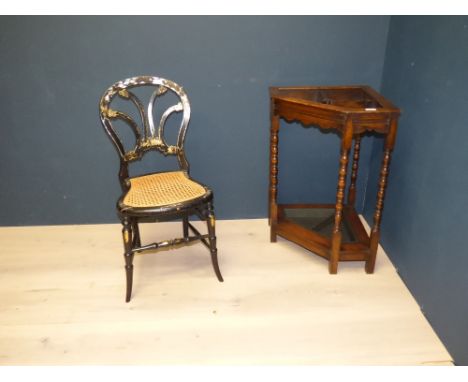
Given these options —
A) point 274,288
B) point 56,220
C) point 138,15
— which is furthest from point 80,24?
point 274,288

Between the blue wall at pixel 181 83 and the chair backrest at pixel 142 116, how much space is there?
20cm

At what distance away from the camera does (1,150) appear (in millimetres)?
2318

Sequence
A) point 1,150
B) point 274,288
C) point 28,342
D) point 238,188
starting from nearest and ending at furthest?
point 28,342 → point 274,288 → point 1,150 → point 238,188

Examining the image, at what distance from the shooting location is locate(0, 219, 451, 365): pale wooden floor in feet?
5.24

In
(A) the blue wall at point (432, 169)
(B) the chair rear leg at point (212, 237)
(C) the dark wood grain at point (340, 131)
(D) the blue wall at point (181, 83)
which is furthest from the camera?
(D) the blue wall at point (181, 83)

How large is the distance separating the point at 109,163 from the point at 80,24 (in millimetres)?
794

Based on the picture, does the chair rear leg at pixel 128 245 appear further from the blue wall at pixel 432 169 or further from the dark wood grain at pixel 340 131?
the blue wall at pixel 432 169

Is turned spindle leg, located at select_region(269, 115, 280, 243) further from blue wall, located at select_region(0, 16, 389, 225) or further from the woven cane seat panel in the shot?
the woven cane seat panel

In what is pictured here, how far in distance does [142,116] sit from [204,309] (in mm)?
1029

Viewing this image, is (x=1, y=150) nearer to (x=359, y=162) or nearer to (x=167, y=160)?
(x=167, y=160)

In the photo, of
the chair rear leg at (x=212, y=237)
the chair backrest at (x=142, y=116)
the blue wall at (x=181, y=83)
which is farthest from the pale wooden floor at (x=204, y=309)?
the chair backrest at (x=142, y=116)

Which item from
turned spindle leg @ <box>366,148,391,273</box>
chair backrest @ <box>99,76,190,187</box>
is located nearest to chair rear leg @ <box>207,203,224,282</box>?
chair backrest @ <box>99,76,190,187</box>

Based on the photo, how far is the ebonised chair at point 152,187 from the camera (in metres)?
1.77

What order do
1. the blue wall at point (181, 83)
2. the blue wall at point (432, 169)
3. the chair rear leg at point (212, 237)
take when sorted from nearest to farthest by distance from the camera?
the blue wall at point (432, 169) < the chair rear leg at point (212, 237) < the blue wall at point (181, 83)
